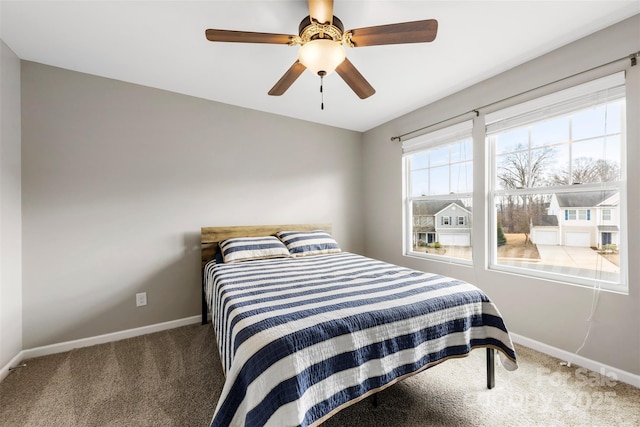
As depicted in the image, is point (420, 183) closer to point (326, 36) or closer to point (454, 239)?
point (454, 239)

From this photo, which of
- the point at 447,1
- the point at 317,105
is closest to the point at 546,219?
the point at 447,1

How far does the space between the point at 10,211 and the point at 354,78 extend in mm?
2715

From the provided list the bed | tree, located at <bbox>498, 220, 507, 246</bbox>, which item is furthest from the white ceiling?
the bed

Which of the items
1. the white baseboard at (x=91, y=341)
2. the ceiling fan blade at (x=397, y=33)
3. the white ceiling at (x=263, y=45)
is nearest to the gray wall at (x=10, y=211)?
the white baseboard at (x=91, y=341)

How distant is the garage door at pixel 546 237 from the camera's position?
7.20 ft

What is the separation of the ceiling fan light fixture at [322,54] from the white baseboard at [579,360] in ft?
8.67

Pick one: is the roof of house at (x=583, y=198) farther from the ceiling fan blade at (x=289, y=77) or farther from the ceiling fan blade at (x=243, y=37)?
the ceiling fan blade at (x=243, y=37)

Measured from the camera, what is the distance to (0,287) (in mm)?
1889

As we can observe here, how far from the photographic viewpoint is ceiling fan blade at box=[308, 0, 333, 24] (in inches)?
54.0

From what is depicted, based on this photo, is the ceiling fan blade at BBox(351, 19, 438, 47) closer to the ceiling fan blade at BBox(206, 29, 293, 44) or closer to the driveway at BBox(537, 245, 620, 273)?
the ceiling fan blade at BBox(206, 29, 293, 44)

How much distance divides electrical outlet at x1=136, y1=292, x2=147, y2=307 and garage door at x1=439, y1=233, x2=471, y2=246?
126 inches

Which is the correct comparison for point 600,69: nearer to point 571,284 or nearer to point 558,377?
point 571,284

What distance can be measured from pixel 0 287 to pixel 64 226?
1.90 ft

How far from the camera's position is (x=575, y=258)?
208 centimetres
